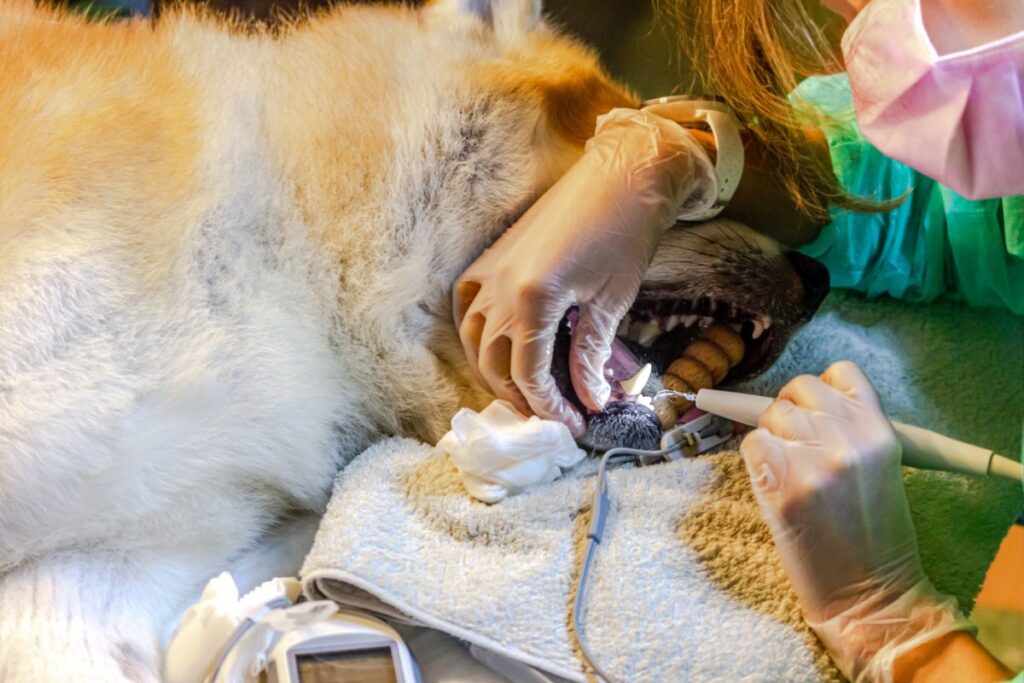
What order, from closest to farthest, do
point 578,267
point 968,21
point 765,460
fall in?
point 968,21, point 765,460, point 578,267

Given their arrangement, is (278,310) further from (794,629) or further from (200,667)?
(794,629)

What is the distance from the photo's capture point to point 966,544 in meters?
1.05

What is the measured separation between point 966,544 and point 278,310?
927mm

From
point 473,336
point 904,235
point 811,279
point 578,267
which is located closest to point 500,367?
point 473,336

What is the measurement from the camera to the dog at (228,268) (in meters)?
0.93

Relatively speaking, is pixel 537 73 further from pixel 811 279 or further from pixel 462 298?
pixel 811 279

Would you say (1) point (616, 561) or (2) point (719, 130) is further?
(2) point (719, 130)

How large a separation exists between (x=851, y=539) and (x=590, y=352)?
378mm

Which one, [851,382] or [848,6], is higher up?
[848,6]

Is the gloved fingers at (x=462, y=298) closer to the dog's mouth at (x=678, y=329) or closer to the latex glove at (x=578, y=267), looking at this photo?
the latex glove at (x=578, y=267)

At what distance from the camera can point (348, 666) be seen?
0.90 meters

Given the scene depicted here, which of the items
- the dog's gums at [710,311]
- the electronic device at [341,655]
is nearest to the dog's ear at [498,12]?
the dog's gums at [710,311]

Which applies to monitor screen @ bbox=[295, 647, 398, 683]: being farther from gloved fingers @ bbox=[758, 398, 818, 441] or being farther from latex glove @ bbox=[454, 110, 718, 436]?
gloved fingers @ bbox=[758, 398, 818, 441]

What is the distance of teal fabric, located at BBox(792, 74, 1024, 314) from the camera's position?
126 centimetres
